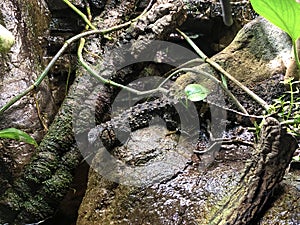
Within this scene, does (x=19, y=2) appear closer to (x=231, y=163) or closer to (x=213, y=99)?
(x=213, y=99)

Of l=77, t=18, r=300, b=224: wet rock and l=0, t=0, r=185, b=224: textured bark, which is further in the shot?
l=0, t=0, r=185, b=224: textured bark

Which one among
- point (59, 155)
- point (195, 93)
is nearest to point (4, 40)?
point (59, 155)

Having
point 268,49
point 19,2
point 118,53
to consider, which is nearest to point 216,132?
point 268,49

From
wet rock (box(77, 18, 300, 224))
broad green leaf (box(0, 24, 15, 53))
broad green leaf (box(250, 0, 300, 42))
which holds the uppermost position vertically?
broad green leaf (box(0, 24, 15, 53))

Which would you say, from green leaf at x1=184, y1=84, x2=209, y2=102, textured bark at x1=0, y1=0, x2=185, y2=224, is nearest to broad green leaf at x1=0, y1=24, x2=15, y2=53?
textured bark at x1=0, y1=0, x2=185, y2=224

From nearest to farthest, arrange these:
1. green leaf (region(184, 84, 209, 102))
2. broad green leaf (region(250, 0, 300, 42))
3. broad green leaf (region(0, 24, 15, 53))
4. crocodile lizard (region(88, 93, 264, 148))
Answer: broad green leaf (region(250, 0, 300, 42)) → broad green leaf (region(0, 24, 15, 53)) → green leaf (region(184, 84, 209, 102)) → crocodile lizard (region(88, 93, 264, 148))

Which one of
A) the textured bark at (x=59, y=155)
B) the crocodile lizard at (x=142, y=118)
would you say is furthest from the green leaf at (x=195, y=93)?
the textured bark at (x=59, y=155)

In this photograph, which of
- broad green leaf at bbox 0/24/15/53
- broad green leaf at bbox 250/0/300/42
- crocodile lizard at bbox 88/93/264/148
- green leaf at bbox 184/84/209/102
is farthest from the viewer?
crocodile lizard at bbox 88/93/264/148

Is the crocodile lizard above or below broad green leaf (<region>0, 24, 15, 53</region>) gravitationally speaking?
below

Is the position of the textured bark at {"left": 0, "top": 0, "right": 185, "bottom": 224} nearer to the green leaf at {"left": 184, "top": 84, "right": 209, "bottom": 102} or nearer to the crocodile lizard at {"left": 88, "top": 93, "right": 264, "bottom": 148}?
the crocodile lizard at {"left": 88, "top": 93, "right": 264, "bottom": 148}
